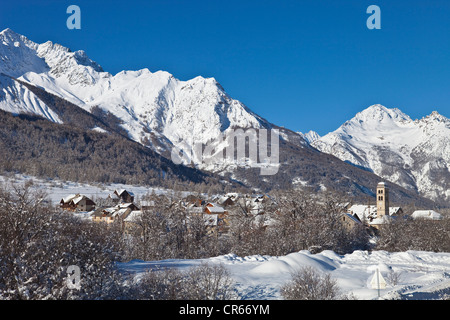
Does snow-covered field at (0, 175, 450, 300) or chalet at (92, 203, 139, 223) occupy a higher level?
chalet at (92, 203, 139, 223)

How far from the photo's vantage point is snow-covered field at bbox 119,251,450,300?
68.6 ft

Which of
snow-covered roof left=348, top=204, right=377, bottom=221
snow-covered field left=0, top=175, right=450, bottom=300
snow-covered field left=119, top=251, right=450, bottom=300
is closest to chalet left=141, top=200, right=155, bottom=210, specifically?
snow-covered field left=0, top=175, right=450, bottom=300

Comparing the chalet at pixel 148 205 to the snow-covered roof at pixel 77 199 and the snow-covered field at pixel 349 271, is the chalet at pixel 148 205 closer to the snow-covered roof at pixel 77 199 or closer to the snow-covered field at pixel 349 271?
the snow-covered roof at pixel 77 199

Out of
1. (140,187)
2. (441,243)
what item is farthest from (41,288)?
(140,187)

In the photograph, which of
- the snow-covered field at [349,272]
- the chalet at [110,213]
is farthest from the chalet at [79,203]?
the snow-covered field at [349,272]

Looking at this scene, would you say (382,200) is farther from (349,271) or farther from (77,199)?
(349,271)

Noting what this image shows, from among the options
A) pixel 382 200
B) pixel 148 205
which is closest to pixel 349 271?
pixel 148 205

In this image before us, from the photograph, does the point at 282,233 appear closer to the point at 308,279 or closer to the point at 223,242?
the point at 223,242

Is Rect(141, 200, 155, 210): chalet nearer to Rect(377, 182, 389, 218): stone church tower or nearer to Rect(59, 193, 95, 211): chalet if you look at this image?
Rect(59, 193, 95, 211): chalet

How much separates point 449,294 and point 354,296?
6.60 metres

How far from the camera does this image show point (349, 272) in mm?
27953

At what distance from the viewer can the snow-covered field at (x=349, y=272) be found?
20.9 m
